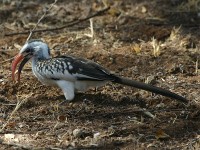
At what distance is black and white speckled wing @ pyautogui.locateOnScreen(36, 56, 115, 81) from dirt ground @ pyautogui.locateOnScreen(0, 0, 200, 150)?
256 mm

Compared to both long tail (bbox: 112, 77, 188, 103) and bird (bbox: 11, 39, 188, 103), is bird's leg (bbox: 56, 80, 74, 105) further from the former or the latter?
long tail (bbox: 112, 77, 188, 103)

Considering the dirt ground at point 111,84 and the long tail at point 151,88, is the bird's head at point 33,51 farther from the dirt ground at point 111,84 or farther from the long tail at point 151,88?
the long tail at point 151,88

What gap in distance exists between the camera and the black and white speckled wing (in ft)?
18.7

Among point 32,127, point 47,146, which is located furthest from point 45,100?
point 47,146

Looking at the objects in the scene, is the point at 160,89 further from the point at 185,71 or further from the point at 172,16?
the point at 172,16

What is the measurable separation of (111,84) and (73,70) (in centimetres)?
69

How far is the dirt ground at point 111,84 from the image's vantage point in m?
5.20

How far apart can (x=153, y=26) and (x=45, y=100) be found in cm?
251

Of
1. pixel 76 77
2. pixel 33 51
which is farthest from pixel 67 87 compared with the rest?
pixel 33 51

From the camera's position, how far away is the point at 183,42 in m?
7.30

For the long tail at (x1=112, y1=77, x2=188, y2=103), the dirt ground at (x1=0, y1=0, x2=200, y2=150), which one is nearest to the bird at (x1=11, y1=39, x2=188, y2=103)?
the long tail at (x1=112, y1=77, x2=188, y2=103)

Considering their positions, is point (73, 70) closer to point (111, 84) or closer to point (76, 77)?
point (76, 77)

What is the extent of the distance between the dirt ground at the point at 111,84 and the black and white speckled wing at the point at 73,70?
26cm

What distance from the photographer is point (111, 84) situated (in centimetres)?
634
